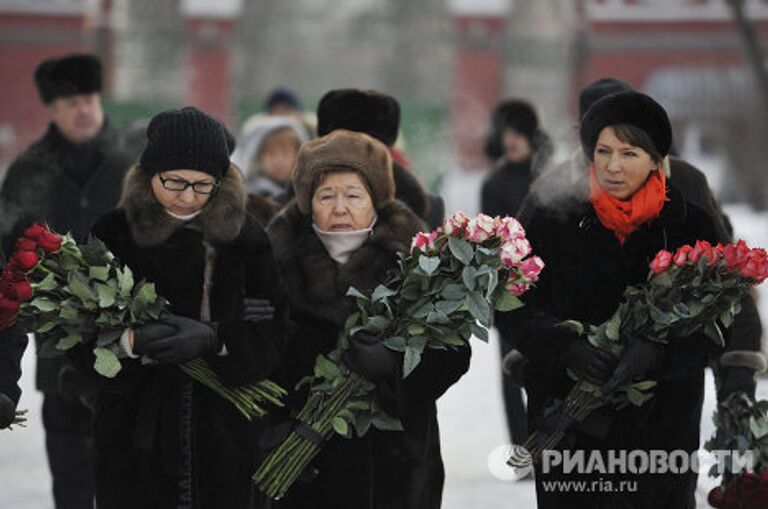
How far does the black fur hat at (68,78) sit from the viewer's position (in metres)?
6.13

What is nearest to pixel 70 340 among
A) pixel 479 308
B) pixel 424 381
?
pixel 424 381

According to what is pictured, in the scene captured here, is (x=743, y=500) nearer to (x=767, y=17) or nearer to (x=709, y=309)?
(x=709, y=309)

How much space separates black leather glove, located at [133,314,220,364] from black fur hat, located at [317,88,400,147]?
1.49m

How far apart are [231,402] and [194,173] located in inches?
24.9

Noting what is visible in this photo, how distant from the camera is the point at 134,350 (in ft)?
13.2

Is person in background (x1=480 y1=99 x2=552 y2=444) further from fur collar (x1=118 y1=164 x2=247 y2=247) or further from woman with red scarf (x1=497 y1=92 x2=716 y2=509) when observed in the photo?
fur collar (x1=118 y1=164 x2=247 y2=247)

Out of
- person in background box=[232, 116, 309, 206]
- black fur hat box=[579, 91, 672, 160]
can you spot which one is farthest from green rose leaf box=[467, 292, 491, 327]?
person in background box=[232, 116, 309, 206]

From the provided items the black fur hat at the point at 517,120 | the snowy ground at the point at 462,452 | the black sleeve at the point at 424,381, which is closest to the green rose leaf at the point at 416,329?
the black sleeve at the point at 424,381

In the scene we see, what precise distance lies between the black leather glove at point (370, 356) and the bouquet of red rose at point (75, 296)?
0.52m

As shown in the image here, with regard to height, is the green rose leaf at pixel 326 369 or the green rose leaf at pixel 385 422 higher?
the green rose leaf at pixel 326 369

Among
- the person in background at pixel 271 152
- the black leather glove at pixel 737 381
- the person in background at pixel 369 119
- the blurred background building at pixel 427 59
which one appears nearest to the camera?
the black leather glove at pixel 737 381

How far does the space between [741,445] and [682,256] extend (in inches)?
36.3

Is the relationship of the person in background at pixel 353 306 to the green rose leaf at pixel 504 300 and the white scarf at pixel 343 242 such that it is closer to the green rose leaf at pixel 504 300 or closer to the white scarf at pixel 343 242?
the white scarf at pixel 343 242

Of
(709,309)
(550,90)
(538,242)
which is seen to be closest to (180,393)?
(538,242)
